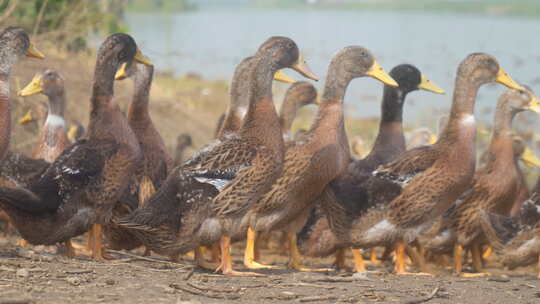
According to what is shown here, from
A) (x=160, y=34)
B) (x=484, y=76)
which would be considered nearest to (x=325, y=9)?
(x=160, y=34)

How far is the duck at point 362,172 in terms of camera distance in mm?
7340

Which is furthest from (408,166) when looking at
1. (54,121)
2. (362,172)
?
(54,121)

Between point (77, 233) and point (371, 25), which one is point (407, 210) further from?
point (371, 25)

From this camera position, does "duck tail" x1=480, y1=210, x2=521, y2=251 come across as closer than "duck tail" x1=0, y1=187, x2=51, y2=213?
No

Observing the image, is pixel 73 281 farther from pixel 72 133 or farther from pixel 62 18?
pixel 62 18

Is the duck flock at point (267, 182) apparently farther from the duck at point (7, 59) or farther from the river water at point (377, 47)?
the river water at point (377, 47)

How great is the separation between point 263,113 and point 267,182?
0.60 metres

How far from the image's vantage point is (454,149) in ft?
24.1

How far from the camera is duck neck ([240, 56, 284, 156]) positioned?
6.73 meters

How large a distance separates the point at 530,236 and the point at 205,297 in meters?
3.47

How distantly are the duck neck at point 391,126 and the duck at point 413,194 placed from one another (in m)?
0.96

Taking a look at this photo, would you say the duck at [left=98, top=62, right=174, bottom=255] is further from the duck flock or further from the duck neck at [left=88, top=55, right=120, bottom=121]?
the duck neck at [left=88, top=55, right=120, bottom=121]

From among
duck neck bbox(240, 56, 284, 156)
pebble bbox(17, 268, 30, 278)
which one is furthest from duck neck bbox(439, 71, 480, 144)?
pebble bbox(17, 268, 30, 278)

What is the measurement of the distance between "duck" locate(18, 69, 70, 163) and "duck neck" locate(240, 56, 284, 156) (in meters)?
2.42
